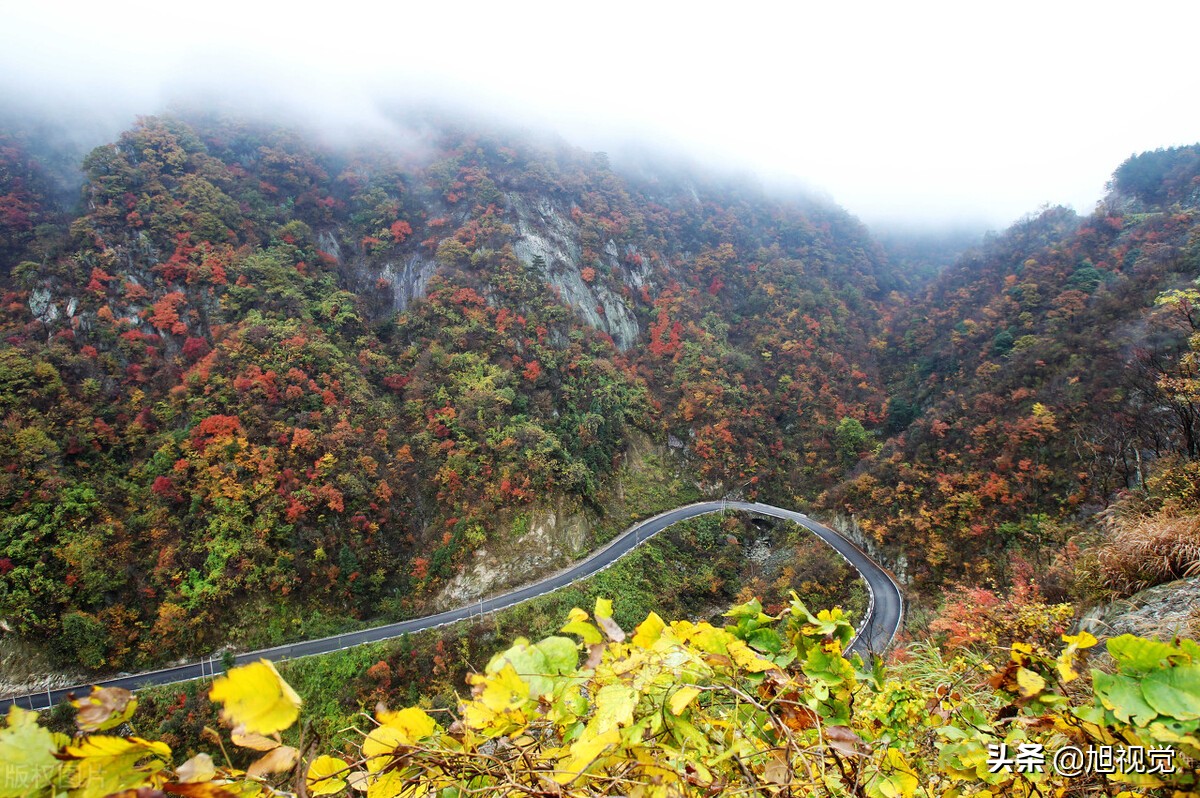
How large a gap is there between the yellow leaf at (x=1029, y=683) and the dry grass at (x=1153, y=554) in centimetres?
433

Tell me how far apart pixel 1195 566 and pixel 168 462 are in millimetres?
21237

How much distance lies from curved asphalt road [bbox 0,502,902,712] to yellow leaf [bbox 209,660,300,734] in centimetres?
1189

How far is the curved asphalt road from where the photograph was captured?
12594mm

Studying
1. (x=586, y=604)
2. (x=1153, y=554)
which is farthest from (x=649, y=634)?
(x=586, y=604)

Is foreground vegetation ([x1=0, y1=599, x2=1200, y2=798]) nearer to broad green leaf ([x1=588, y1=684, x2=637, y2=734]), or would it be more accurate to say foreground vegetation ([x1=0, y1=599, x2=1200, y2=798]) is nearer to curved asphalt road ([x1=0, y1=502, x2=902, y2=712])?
broad green leaf ([x1=588, y1=684, x2=637, y2=734])

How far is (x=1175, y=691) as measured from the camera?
896 mm

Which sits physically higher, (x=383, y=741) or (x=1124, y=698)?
(x=1124, y=698)

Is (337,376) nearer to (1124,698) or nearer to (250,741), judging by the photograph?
(250,741)

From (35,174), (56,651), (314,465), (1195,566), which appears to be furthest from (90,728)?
(35,174)

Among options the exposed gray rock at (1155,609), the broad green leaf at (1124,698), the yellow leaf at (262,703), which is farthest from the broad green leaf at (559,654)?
the exposed gray rock at (1155,609)

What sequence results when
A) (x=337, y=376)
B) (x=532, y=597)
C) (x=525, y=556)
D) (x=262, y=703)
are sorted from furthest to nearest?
(x=337, y=376), (x=525, y=556), (x=532, y=597), (x=262, y=703)

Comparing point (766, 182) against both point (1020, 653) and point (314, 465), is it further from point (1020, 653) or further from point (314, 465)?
point (1020, 653)

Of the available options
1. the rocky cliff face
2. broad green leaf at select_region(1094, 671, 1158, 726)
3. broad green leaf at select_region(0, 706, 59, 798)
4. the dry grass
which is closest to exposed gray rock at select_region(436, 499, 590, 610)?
the rocky cliff face

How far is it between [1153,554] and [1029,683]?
184 inches
